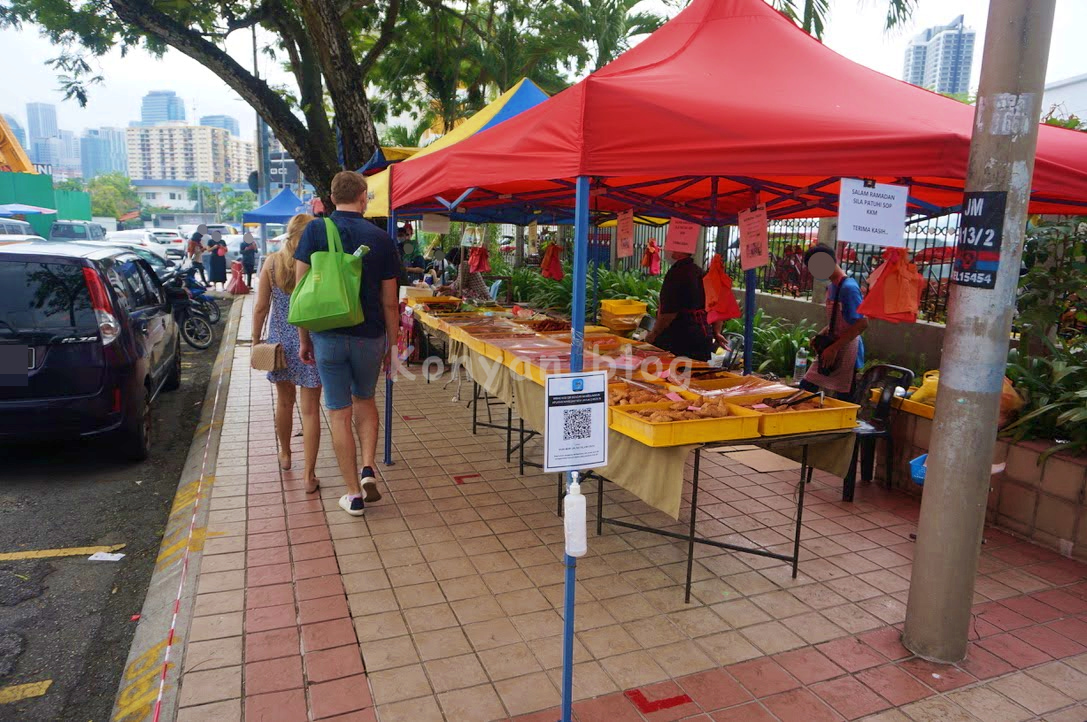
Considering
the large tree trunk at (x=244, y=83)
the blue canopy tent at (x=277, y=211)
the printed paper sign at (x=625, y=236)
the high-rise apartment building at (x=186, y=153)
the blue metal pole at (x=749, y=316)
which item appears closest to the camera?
the printed paper sign at (x=625, y=236)

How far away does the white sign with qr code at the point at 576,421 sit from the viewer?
7.86 feet

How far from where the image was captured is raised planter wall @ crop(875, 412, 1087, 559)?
4125 millimetres

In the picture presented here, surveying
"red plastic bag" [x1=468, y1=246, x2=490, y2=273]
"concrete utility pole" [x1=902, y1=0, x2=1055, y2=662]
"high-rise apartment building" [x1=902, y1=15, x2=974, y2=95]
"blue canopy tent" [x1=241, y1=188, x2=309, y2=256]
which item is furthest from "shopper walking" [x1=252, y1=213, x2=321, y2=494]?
"high-rise apartment building" [x1=902, y1=15, x2=974, y2=95]

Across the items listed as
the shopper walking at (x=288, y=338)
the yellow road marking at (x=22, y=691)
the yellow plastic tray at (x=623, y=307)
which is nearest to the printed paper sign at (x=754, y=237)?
the shopper walking at (x=288, y=338)

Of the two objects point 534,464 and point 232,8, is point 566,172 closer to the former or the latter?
point 534,464

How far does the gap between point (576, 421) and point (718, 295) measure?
3648 millimetres

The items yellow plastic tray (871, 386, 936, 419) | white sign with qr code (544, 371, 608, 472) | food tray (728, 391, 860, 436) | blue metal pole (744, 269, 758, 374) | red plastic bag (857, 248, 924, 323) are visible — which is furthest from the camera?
blue metal pole (744, 269, 758, 374)

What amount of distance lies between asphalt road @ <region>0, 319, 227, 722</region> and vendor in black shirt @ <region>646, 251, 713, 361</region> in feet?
13.5

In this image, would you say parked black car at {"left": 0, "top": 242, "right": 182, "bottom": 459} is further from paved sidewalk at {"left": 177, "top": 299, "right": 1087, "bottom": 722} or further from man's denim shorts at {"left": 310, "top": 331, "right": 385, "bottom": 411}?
man's denim shorts at {"left": 310, "top": 331, "right": 385, "bottom": 411}

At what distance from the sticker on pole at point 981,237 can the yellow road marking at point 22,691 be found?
4.26 metres

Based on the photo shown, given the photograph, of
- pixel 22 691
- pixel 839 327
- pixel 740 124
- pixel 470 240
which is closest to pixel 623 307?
pixel 470 240

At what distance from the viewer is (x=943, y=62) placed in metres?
45.9

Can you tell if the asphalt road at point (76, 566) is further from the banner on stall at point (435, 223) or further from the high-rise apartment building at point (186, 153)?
the high-rise apartment building at point (186, 153)

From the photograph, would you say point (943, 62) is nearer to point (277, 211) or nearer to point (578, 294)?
point (277, 211)
